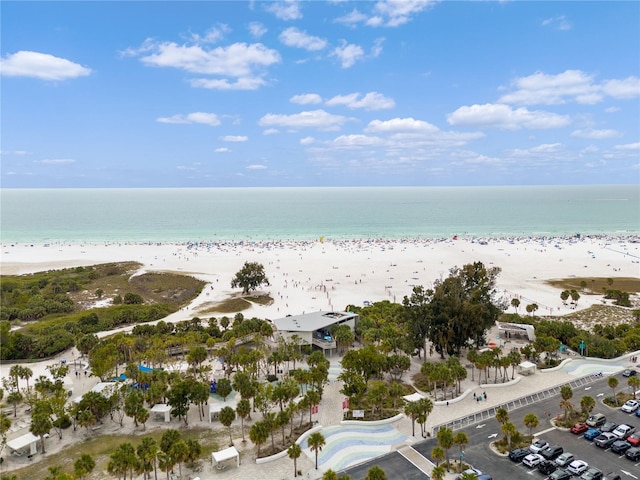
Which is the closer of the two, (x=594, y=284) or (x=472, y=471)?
(x=472, y=471)

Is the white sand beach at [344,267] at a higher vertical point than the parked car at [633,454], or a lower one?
higher

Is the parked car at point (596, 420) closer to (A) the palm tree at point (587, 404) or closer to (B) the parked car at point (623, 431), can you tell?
(A) the palm tree at point (587, 404)

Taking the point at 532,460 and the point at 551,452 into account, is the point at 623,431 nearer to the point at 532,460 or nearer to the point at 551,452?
the point at 551,452

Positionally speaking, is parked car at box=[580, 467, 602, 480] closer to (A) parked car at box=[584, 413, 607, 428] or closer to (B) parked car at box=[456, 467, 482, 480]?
(B) parked car at box=[456, 467, 482, 480]

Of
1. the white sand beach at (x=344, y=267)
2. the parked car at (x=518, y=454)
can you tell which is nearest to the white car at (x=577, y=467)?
the parked car at (x=518, y=454)

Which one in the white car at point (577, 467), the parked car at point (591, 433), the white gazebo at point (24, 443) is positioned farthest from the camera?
the parked car at point (591, 433)

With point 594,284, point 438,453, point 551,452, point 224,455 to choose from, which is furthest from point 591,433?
point 594,284
